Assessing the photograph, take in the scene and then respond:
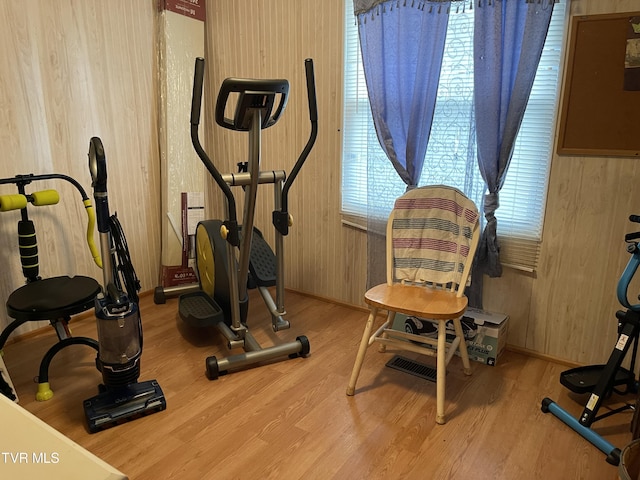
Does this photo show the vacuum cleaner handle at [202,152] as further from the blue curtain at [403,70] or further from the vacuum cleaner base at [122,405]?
the blue curtain at [403,70]

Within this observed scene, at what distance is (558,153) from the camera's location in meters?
2.33

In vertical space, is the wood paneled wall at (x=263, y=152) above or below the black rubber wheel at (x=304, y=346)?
above

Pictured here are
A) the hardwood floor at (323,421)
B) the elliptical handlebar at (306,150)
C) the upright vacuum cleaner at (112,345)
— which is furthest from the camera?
the elliptical handlebar at (306,150)

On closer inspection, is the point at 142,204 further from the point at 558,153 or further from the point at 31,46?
the point at 558,153

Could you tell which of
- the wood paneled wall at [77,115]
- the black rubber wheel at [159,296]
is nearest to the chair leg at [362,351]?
the black rubber wheel at [159,296]

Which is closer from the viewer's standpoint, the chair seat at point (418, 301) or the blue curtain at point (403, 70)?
the chair seat at point (418, 301)

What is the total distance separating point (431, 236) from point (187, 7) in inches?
93.5

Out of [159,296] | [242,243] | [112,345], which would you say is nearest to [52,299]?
[112,345]

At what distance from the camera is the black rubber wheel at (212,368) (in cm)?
234

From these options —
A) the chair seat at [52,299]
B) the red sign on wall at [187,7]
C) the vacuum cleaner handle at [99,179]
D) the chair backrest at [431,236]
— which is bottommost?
the chair seat at [52,299]

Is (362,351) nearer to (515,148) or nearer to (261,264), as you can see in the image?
(261,264)

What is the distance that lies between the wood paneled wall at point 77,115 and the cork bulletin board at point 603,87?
8.44 ft

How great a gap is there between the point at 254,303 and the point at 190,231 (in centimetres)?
74

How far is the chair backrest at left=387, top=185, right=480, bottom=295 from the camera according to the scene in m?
2.29
